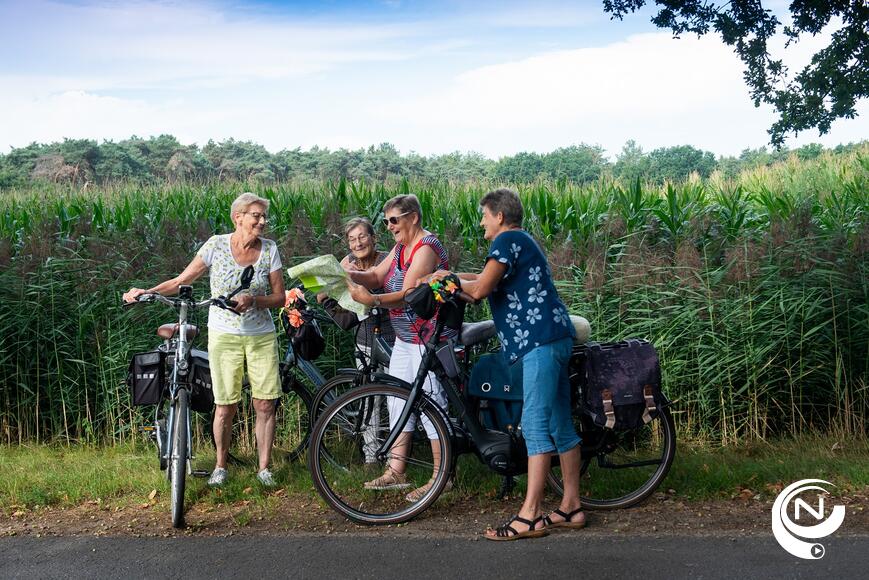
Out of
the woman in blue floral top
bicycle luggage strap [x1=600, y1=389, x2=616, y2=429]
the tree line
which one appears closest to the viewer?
the woman in blue floral top

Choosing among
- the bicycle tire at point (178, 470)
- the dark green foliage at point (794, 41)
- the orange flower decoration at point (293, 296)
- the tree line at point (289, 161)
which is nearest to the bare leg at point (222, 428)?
the bicycle tire at point (178, 470)

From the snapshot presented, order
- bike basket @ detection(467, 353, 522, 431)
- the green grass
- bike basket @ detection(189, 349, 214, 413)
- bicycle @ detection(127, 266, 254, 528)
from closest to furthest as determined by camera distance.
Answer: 1. bike basket @ detection(467, 353, 522, 431)
2. bicycle @ detection(127, 266, 254, 528)
3. bike basket @ detection(189, 349, 214, 413)
4. the green grass

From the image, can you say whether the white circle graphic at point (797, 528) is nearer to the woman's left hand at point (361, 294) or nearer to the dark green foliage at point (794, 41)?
the woman's left hand at point (361, 294)

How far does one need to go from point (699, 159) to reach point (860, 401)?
123ft

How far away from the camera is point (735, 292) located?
27.0 feet

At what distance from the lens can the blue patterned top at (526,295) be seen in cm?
545

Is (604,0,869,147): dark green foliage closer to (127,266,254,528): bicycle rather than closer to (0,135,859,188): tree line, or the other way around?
(127,266,254,528): bicycle

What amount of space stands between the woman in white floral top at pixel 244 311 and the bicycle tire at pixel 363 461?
720 mm

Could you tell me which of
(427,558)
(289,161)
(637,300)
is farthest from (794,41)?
(289,161)

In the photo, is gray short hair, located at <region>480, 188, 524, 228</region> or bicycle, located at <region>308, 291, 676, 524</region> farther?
bicycle, located at <region>308, 291, 676, 524</region>

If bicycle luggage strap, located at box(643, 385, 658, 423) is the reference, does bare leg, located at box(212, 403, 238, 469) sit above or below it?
below

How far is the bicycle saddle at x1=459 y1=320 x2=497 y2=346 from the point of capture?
6.16 m

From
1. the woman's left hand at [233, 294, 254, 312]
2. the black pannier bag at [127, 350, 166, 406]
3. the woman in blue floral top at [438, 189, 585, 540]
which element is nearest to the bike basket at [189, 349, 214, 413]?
the black pannier bag at [127, 350, 166, 406]

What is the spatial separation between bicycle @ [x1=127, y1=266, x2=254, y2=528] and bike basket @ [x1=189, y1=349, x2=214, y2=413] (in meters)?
0.01
